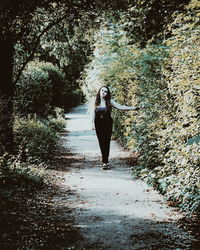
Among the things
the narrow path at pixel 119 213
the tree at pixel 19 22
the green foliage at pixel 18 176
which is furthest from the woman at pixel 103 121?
the tree at pixel 19 22

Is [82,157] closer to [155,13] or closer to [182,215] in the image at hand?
[155,13]

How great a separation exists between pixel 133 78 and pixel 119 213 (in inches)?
238

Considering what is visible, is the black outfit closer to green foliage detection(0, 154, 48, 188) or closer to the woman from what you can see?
the woman

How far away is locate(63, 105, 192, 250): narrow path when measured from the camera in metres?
4.39

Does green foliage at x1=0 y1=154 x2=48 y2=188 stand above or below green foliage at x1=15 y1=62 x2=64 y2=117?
below

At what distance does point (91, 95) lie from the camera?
58.8 ft

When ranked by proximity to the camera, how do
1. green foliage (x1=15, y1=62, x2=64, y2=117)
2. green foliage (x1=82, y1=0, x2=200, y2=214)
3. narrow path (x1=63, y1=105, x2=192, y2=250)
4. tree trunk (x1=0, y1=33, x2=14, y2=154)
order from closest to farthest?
Answer: narrow path (x1=63, y1=105, x2=192, y2=250) < green foliage (x1=82, y1=0, x2=200, y2=214) < tree trunk (x1=0, y1=33, x2=14, y2=154) < green foliage (x1=15, y1=62, x2=64, y2=117)

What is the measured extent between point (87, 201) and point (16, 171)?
1754mm

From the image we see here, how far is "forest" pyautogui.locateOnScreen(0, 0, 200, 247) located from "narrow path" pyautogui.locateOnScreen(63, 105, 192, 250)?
13.5 inches

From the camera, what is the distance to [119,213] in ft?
18.2

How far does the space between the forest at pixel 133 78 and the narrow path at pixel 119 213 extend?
34 cm

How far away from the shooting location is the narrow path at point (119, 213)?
439 cm

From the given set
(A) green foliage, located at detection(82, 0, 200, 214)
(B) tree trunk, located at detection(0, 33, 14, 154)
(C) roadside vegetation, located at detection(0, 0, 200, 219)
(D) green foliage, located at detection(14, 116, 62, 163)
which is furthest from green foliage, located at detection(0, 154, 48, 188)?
(A) green foliage, located at detection(82, 0, 200, 214)

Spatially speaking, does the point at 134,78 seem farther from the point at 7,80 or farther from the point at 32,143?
the point at 7,80
